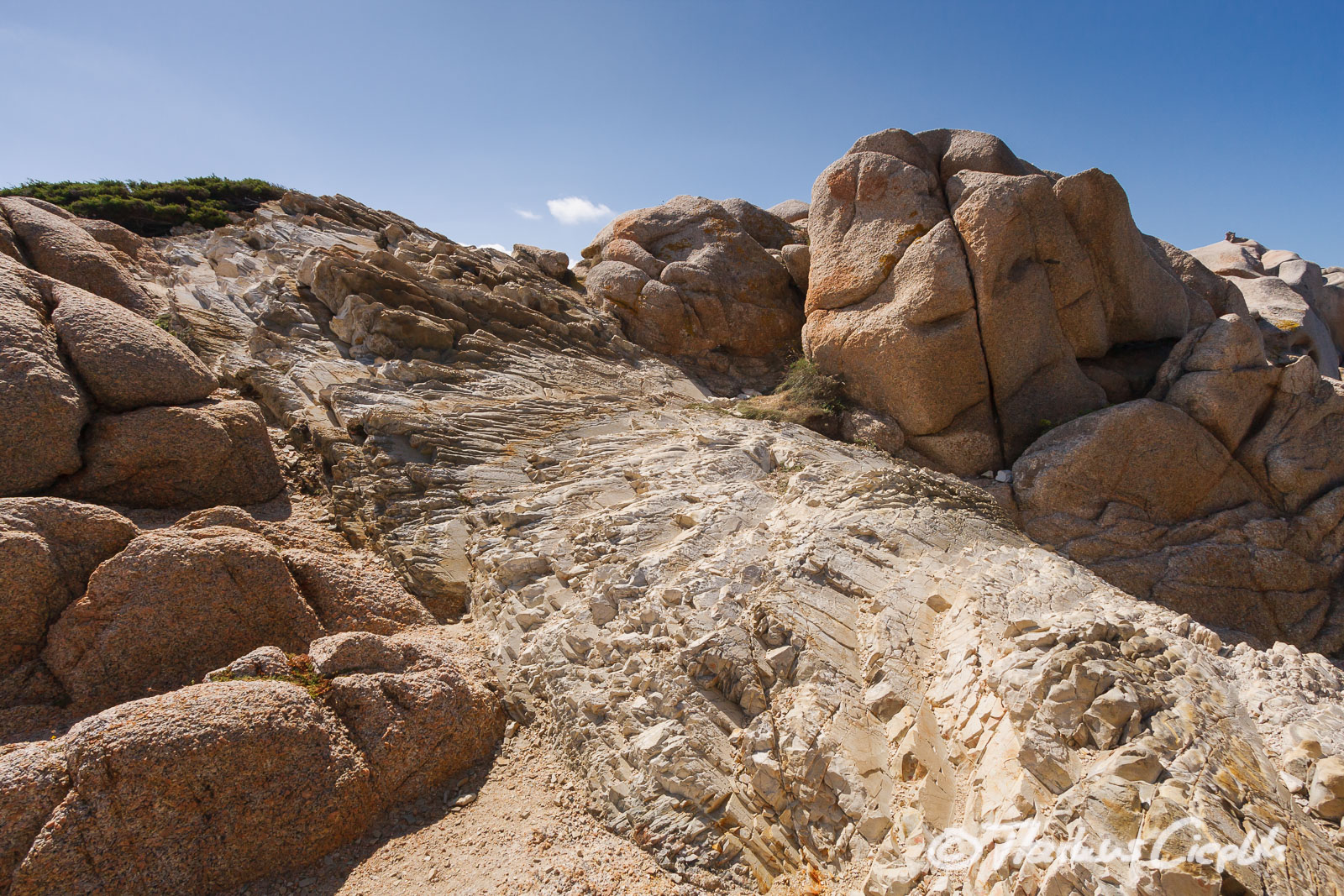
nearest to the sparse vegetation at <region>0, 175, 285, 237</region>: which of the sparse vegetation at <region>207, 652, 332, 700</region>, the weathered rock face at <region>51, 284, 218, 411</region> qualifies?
the weathered rock face at <region>51, 284, 218, 411</region>

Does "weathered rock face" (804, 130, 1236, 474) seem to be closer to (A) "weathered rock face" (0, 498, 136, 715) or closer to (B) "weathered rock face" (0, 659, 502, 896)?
(B) "weathered rock face" (0, 659, 502, 896)

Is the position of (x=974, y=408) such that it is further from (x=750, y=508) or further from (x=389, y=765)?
(x=389, y=765)

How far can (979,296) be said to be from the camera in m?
13.7

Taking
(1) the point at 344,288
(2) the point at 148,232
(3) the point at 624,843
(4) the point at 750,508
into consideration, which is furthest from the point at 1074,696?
(2) the point at 148,232

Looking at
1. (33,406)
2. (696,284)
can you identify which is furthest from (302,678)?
(696,284)

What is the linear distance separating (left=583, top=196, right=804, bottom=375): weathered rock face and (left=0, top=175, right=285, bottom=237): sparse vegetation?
39.5ft

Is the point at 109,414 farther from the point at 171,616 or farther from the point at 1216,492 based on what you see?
the point at 1216,492

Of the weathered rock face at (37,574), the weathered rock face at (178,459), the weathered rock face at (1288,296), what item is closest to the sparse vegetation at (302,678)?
the weathered rock face at (37,574)

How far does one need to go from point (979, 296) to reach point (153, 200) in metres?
23.9

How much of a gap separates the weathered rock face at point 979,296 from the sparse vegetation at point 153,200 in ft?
61.0

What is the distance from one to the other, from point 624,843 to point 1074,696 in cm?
378

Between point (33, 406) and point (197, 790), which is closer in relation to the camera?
point (197, 790)

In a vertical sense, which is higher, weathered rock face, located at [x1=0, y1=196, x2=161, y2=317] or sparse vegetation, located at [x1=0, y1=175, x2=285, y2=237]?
sparse vegetation, located at [x1=0, y1=175, x2=285, y2=237]

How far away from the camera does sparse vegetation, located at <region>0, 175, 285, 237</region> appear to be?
695 inches
